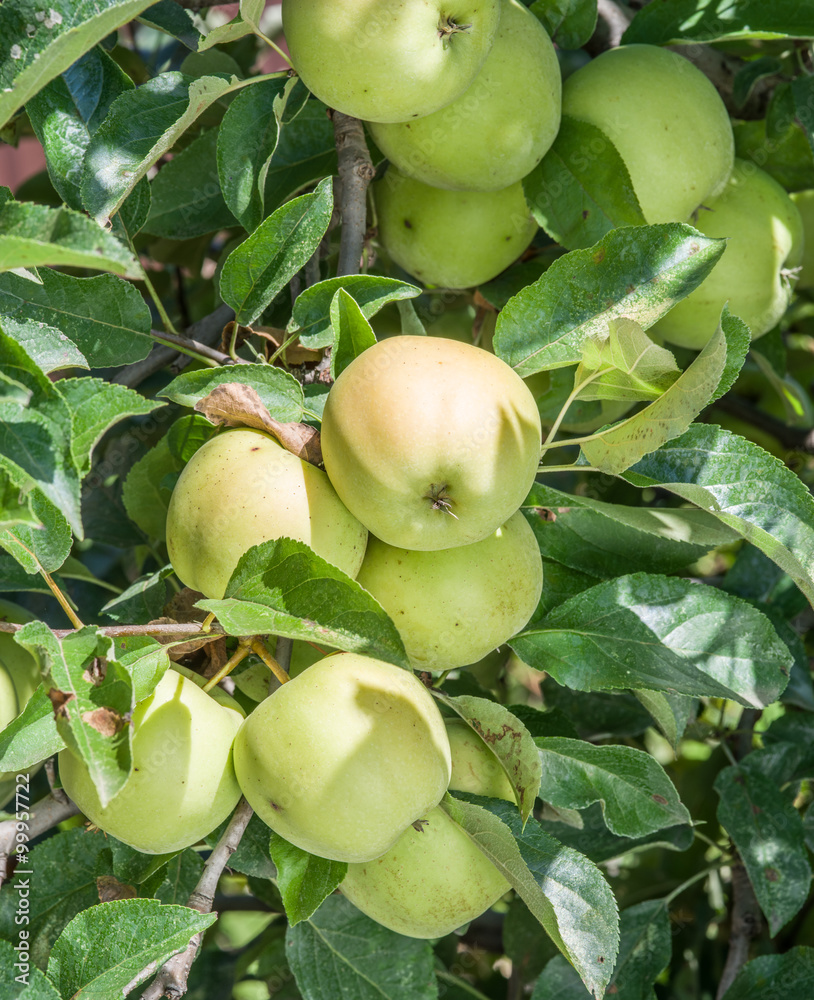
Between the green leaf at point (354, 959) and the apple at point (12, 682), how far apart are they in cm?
42

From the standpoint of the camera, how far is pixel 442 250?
3.97 ft

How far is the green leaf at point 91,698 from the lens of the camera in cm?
64

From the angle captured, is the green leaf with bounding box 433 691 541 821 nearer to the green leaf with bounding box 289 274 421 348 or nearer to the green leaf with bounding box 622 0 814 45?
the green leaf with bounding box 289 274 421 348

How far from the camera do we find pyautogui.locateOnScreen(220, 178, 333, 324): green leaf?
0.94 metres

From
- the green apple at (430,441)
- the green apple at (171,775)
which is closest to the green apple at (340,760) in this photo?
the green apple at (171,775)

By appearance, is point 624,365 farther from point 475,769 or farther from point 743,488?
point 475,769

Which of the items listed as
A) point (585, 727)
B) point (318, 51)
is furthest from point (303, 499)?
point (585, 727)

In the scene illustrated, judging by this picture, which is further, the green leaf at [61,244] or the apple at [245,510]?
the apple at [245,510]

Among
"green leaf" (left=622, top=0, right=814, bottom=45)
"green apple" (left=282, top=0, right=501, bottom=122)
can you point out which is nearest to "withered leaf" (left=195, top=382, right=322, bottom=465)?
"green apple" (left=282, top=0, right=501, bottom=122)

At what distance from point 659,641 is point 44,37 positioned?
0.85 metres

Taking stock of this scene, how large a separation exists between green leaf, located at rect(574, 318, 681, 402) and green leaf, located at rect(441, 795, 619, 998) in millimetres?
434

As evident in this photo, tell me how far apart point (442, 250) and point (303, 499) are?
54 centimetres

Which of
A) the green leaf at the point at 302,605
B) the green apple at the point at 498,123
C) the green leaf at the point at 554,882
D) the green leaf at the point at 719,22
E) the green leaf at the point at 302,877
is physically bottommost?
the green leaf at the point at 554,882

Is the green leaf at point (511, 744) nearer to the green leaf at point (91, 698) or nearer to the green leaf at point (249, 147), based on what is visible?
the green leaf at point (91, 698)
